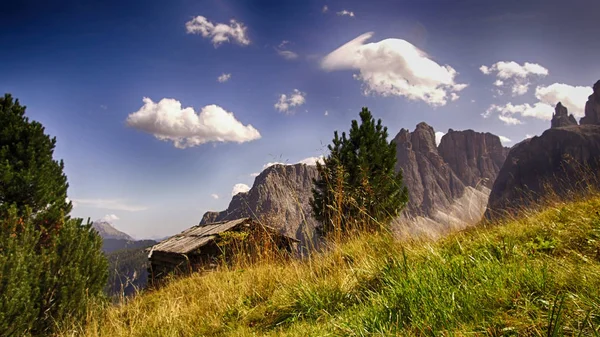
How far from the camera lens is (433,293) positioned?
1.73 m

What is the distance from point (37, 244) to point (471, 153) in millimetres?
176542

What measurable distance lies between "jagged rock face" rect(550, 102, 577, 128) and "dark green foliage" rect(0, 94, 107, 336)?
15777cm

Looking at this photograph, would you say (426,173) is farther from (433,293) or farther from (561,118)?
(433,293)

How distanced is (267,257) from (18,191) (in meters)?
13.8

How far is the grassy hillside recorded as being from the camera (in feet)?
4.57

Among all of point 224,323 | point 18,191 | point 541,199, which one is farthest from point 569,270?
point 18,191

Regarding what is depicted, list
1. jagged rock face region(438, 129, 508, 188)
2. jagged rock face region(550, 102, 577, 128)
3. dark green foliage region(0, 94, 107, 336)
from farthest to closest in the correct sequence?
jagged rock face region(438, 129, 508, 188) → jagged rock face region(550, 102, 577, 128) → dark green foliage region(0, 94, 107, 336)

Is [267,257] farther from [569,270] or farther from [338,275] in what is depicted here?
[569,270]

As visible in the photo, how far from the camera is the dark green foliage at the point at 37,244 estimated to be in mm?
7246

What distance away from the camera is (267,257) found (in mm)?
4262

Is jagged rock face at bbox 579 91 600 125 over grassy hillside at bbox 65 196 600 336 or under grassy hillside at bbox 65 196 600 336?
over

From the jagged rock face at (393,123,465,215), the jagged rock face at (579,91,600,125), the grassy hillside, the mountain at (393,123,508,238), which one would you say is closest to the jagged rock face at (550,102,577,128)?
the jagged rock face at (579,91,600,125)

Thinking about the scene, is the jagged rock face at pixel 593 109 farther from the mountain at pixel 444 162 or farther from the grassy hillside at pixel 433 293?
the grassy hillside at pixel 433 293

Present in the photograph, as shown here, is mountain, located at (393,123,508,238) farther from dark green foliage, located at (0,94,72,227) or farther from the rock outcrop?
dark green foliage, located at (0,94,72,227)
